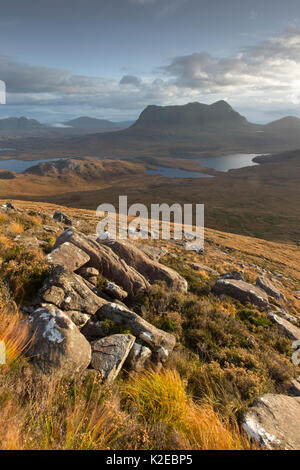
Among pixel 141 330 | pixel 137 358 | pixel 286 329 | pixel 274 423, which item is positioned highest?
pixel 141 330

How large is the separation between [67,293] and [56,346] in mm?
1736

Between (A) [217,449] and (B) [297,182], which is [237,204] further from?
(A) [217,449]

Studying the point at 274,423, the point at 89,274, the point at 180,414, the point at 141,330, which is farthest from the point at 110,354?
the point at 89,274

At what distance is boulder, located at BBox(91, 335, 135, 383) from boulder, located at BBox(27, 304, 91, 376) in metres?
0.27

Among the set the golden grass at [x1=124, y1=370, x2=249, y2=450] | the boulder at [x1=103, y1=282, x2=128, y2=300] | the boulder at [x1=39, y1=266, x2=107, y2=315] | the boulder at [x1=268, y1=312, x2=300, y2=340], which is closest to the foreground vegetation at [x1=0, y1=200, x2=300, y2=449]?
the golden grass at [x1=124, y1=370, x2=249, y2=450]

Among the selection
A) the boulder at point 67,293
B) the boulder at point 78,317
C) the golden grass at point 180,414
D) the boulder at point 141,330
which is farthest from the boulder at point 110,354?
the boulder at point 67,293

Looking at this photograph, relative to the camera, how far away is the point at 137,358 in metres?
4.80

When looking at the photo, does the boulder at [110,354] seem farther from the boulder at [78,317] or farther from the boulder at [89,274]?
the boulder at [89,274]

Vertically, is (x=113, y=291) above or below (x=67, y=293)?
below

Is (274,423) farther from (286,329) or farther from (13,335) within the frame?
(286,329)

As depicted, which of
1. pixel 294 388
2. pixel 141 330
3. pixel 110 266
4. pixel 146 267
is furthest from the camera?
pixel 146 267

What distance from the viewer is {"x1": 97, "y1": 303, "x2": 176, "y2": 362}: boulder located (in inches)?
208

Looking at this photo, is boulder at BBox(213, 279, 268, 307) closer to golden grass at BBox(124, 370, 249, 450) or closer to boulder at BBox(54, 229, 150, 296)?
boulder at BBox(54, 229, 150, 296)
